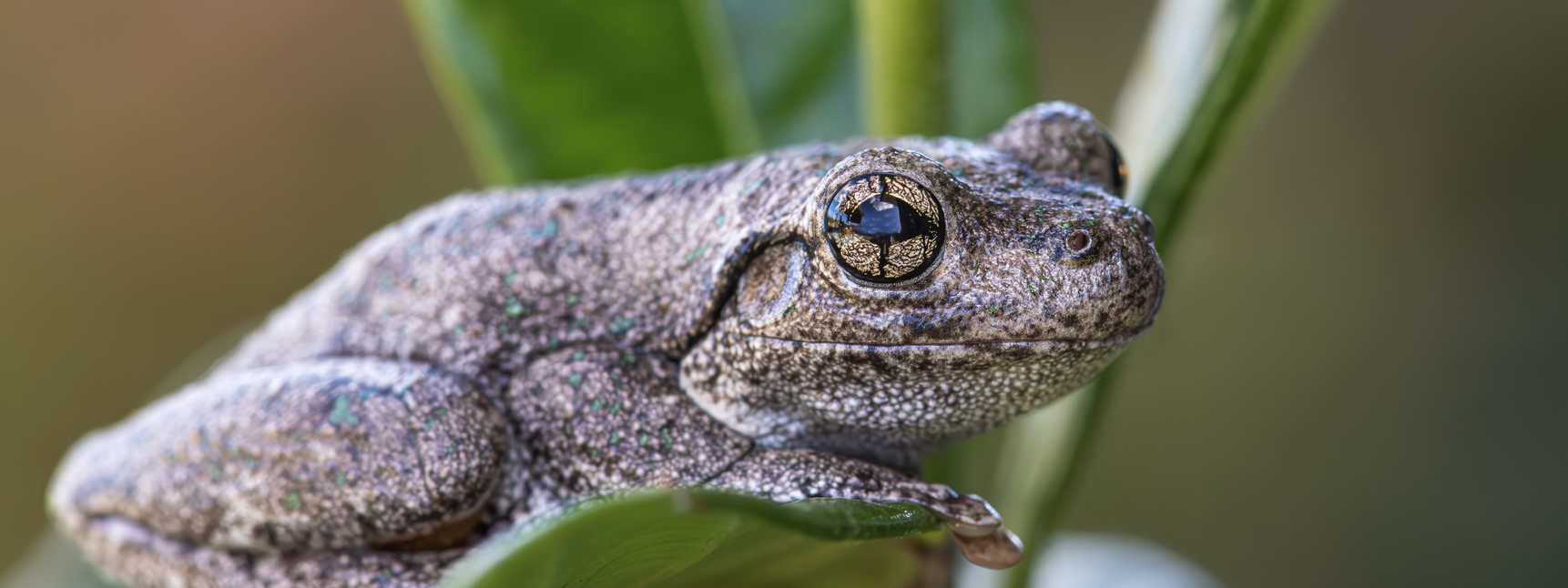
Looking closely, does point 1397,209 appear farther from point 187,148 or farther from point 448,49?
A: point 187,148

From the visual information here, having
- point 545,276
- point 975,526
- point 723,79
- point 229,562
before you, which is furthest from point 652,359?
point 723,79

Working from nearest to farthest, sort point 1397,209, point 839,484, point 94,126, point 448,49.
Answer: point 839,484, point 448,49, point 1397,209, point 94,126

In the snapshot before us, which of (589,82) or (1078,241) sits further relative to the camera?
(589,82)

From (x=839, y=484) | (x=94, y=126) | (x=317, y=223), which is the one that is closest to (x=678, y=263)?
(x=839, y=484)

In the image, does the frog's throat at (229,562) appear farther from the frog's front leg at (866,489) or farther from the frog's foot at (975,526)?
the frog's foot at (975,526)

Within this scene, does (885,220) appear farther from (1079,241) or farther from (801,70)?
(801,70)

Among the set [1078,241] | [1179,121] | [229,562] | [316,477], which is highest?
[1179,121]

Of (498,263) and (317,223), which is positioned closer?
(498,263)

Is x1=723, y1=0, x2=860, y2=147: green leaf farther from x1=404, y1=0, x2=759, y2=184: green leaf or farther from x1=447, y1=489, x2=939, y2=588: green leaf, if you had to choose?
x1=447, y1=489, x2=939, y2=588: green leaf
